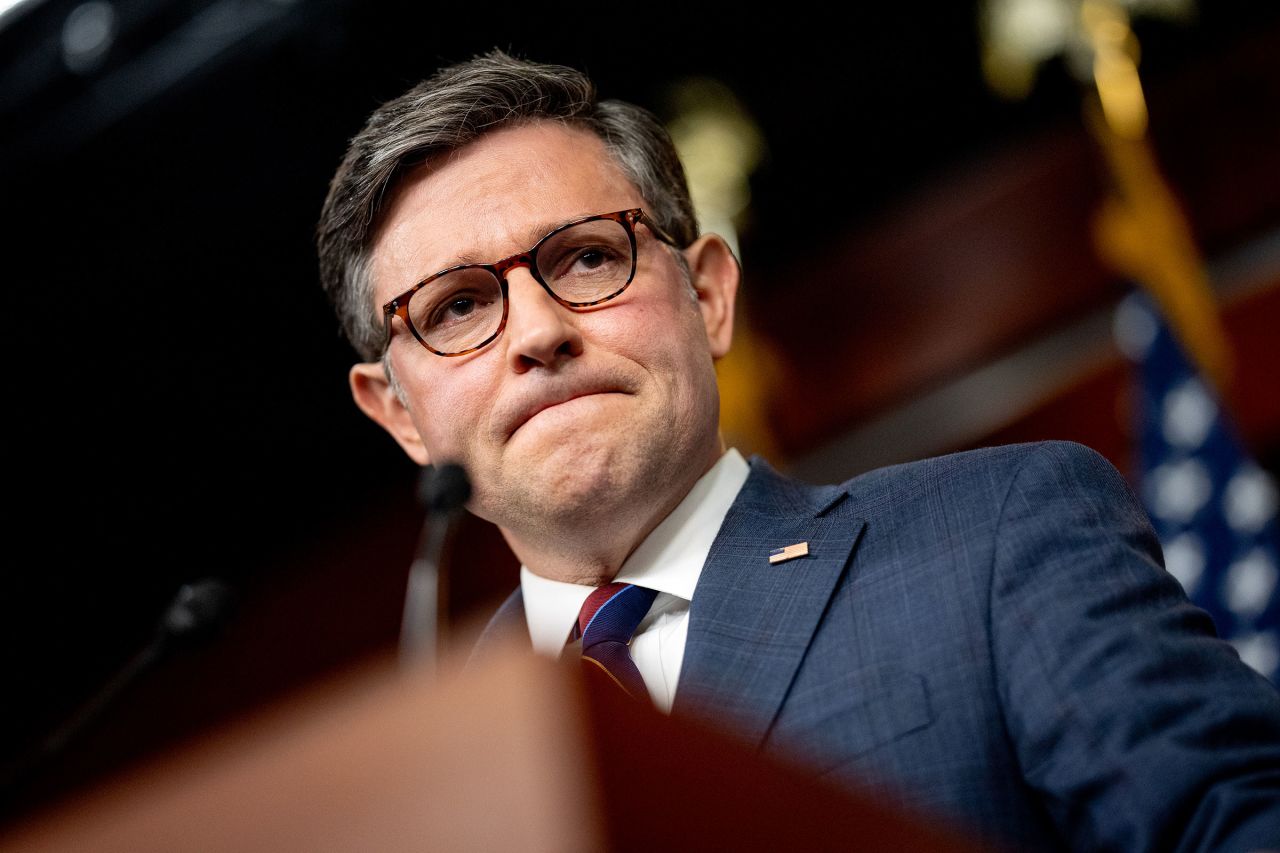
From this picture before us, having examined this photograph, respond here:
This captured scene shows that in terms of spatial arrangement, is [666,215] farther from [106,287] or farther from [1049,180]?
[1049,180]

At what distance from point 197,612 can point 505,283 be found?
47cm

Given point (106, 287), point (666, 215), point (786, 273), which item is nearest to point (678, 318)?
point (666, 215)

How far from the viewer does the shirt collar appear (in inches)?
54.1

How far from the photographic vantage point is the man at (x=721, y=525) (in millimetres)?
1006

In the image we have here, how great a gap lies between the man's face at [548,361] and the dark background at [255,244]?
1.44 meters

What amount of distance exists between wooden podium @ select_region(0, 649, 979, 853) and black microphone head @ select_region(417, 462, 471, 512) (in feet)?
1.61

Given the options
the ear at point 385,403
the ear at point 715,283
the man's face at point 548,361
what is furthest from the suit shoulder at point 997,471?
the ear at point 385,403

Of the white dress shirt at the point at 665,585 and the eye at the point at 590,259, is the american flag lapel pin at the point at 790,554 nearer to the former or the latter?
the white dress shirt at the point at 665,585

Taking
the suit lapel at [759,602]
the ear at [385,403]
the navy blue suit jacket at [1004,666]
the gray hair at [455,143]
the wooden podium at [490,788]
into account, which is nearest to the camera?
the wooden podium at [490,788]

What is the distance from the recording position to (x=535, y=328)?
1.32 metres

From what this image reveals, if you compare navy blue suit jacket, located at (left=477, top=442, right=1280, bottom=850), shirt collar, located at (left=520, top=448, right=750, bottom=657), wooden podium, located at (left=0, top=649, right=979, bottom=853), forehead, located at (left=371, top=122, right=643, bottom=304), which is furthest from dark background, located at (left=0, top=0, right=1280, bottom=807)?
wooden podium, located at (left=0, top=649, right=979, bottom=853)

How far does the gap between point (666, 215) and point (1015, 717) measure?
802 mm

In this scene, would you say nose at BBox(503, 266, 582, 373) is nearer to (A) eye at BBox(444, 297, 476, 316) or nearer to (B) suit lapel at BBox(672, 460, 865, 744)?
(A) eye at BBox(444, 297, 476, 316)

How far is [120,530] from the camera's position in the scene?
13.3 ft
